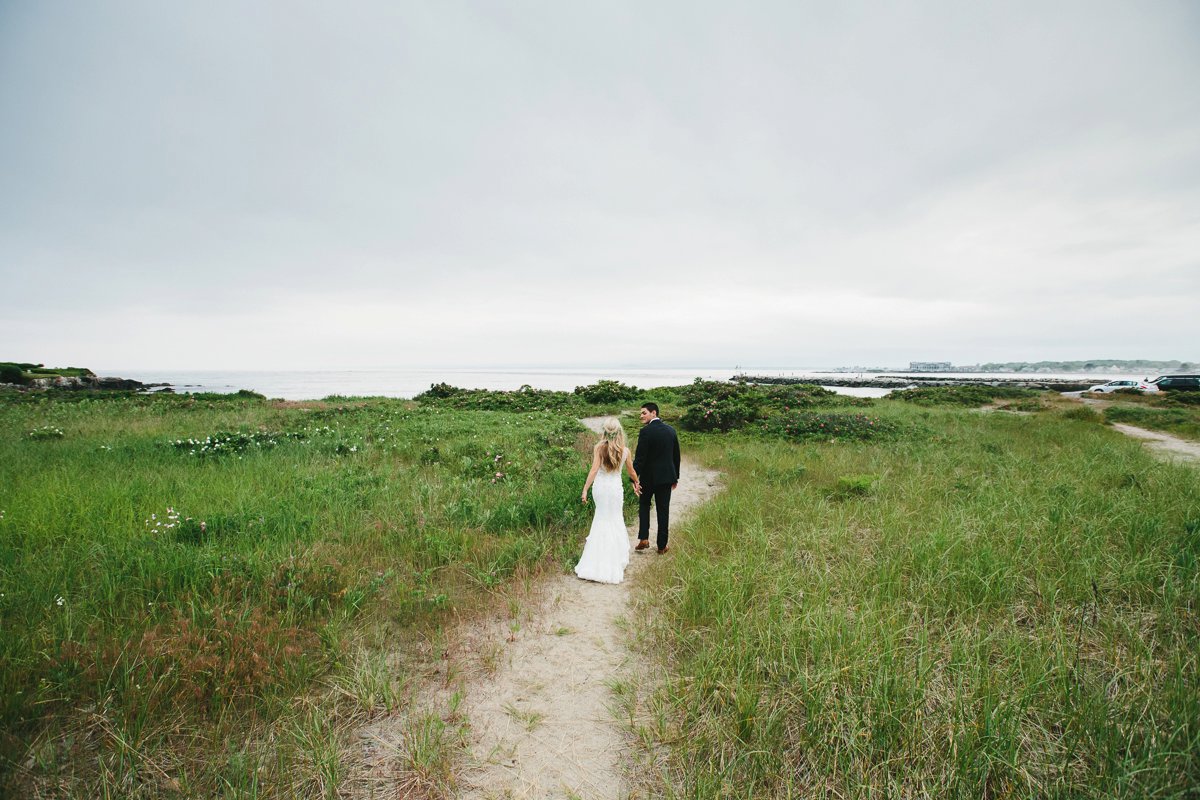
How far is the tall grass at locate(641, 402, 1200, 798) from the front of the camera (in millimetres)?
2879

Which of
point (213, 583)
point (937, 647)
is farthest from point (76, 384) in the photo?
point (937, 647)

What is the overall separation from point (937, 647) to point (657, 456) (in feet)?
14.3

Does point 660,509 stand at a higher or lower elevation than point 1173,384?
lower

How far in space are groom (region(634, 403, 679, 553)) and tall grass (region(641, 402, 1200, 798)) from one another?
0.68m

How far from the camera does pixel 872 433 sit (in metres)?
16.9

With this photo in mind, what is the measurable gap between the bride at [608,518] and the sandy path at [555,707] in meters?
0.50

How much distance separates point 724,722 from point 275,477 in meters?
9.82

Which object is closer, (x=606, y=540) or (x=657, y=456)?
(x=606, y=540)

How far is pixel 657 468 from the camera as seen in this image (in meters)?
7.56

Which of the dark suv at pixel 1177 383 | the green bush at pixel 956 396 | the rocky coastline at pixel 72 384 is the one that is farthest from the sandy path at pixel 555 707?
the dark suv at pixel 1177 383

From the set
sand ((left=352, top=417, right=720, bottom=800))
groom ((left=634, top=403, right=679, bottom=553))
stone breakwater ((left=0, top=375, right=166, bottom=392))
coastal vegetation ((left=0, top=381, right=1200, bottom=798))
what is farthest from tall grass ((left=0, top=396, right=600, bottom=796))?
stone breakwater ((left=0, top=375, right=166, bottom=392))

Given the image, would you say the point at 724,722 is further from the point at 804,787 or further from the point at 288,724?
the point at 288,724

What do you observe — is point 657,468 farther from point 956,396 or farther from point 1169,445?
point 956,396

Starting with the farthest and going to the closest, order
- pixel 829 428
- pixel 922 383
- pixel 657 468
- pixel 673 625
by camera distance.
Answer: pixel 922 383, pixel 829 428, pixel 657 468, pixel 673 625
